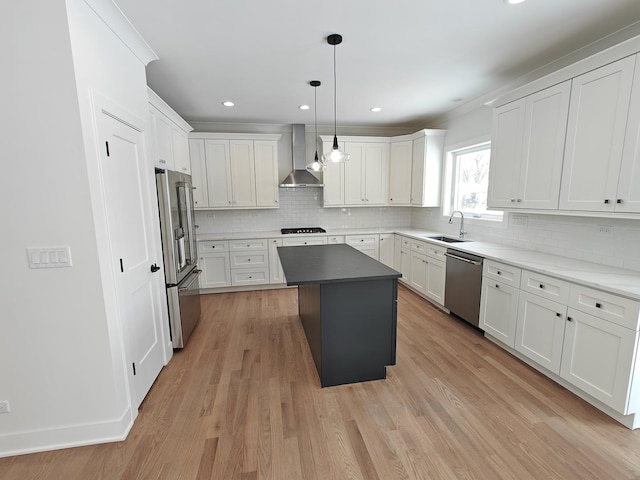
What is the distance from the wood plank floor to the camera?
1577 mm

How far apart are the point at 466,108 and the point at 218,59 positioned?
3.23 m

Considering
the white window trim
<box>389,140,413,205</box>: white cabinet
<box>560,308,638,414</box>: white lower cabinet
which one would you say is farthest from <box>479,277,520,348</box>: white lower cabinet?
<box>389,140,413,205</box>: white cabinet

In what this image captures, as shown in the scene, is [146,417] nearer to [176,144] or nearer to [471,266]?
[176,144]

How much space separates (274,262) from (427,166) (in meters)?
2.87

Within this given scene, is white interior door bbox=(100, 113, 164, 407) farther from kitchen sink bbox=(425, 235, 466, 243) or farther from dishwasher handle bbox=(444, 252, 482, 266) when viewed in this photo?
kitchen sink bbox=(425, 235, 466, 243)

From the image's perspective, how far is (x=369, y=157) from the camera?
4957 mm

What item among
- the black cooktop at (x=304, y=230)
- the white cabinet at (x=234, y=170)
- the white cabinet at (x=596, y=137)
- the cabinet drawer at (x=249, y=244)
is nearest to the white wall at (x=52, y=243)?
the white cabinet at (x=234, y=170)

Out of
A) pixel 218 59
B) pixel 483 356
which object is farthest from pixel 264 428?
pixel 218 59

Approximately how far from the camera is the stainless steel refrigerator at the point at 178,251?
2.56 meters

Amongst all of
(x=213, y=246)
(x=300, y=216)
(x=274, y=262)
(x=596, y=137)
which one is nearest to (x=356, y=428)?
(x=596, y=137)

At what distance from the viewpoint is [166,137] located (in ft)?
10.1

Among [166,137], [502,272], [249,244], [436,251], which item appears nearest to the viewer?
[502,272]

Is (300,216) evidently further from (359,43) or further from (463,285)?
(359,43)

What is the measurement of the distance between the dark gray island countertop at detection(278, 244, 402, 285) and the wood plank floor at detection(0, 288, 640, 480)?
916 mm
